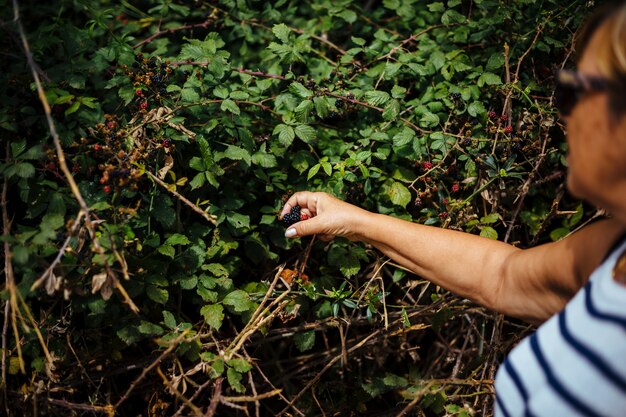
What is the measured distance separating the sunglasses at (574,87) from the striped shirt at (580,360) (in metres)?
0.36

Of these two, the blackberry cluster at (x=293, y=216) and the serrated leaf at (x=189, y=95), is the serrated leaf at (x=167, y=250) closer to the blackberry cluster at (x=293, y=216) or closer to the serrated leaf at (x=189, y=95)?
the blackberry cluster at (x=293, y=216)

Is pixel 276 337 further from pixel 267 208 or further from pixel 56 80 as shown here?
pixel 56 80

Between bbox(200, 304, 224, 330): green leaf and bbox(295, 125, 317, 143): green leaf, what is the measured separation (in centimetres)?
75

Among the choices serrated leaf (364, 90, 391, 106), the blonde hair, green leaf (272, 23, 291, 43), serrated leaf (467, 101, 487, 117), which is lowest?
serrated leaf (364, 90, 391, 106)

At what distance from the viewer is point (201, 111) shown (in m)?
2.25

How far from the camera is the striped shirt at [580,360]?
45.6 inches

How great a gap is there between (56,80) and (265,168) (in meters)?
0.90

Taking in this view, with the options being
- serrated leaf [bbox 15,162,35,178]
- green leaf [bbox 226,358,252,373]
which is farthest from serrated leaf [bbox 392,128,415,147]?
serrated leaf [bbox 15,162,35,178]

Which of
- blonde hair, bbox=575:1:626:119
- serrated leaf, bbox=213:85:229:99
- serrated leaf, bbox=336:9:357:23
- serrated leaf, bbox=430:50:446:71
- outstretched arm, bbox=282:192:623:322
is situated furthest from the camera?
serrated leaf, bbox=336:9:357:23

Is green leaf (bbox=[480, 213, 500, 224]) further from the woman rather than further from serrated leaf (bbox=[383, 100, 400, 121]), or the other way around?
the woman

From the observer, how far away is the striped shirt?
1.16 metres

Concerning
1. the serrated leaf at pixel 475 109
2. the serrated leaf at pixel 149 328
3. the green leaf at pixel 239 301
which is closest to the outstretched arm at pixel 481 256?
the green leaf at pixel 239 301

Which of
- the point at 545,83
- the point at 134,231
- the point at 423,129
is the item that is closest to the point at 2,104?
the point at 134,231

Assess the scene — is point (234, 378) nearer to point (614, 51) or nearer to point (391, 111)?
point (391, 111)
